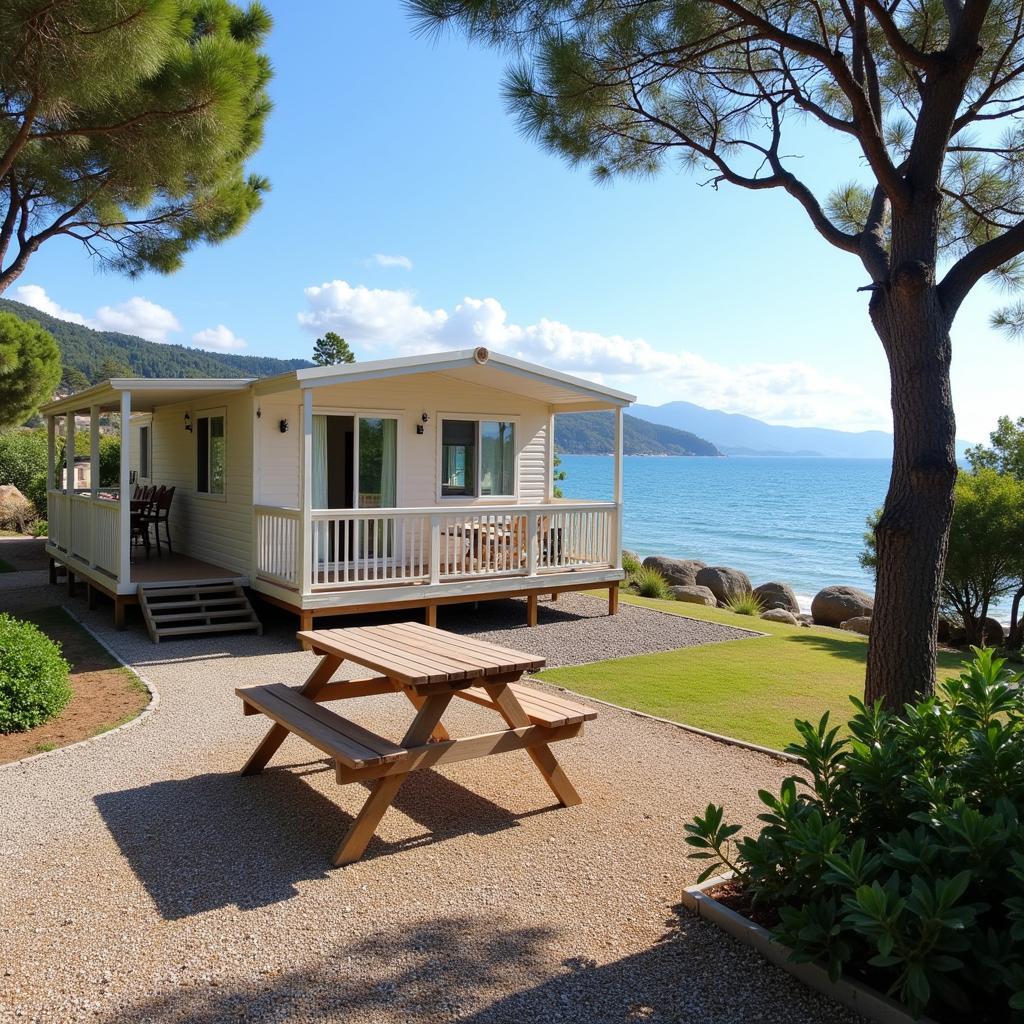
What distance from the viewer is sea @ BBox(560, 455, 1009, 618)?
3841 cm

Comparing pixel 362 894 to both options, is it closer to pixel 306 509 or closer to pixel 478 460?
pixel 306 509

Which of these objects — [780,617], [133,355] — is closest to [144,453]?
[780,617]

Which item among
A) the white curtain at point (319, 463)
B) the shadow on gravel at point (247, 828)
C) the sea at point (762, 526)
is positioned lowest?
Result: the sea at point (762, 526)

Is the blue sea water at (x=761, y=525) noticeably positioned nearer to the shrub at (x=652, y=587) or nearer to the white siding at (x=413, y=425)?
the shrub at (x=652, y=587)

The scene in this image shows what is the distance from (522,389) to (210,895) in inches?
370

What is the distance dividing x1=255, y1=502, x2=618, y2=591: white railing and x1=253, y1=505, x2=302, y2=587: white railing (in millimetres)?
12

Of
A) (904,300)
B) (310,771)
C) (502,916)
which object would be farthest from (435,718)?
(904,300)

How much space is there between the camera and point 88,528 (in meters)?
12.0

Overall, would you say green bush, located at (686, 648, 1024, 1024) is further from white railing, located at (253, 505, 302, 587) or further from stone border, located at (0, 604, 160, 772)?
white railing, located at (253, 505, 302, 587)

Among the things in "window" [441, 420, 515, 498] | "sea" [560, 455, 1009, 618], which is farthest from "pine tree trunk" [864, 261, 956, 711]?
"sea" [560, 455, 1009, 618]

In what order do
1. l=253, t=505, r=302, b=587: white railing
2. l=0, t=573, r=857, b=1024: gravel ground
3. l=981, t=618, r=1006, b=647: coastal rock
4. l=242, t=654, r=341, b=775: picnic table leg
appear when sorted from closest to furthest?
l=0, t=573, r=857, b=1024: gravel ground, l=242, t=654, r=341, b=775: picnic table leg, l=253, t=505, r=302, b=587: white railing, l=981, t=618, r=1006, b=647: coastal rock

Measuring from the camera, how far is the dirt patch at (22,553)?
16.5 meters

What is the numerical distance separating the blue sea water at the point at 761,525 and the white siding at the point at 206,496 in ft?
60.7

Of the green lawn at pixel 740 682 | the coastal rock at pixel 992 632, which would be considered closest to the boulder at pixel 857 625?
the coastal rock at pixel 992 632
